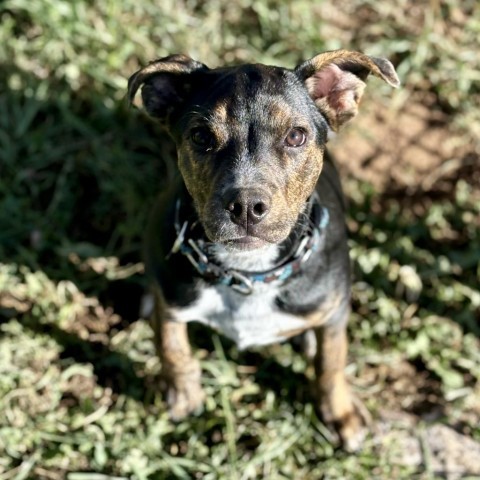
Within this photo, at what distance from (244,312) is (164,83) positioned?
54.7 inches

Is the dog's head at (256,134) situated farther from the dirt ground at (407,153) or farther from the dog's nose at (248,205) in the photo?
the dirt ground at (407,153)

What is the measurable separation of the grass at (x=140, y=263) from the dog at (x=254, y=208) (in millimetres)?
507

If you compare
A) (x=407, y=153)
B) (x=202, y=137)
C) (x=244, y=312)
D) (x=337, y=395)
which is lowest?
(x=337, y=395)

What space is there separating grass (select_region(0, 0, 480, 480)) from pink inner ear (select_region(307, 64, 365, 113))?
Result: 2.03 metres

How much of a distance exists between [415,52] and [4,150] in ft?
11.5

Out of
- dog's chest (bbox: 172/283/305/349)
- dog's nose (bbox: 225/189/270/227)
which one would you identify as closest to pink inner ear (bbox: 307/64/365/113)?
dog's nose (bbox: 225/189/270/227)

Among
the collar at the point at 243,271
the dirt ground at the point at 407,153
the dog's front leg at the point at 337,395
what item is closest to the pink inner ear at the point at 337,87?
the collar at the point at 243,271

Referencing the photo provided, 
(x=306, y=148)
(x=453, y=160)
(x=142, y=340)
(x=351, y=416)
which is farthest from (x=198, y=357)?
(x=453, y=160)

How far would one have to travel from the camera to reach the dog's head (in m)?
4.27

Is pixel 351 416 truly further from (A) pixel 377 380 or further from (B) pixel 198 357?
(B) pixel 198 357

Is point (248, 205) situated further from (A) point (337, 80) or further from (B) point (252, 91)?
(A) point (337, 80)

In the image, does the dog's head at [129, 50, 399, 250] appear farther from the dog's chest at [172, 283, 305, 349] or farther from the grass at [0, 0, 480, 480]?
the grass at [0, 0, 480, 480]

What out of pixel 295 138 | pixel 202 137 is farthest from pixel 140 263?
pixel 295 138

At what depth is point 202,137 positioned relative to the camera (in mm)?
4469
